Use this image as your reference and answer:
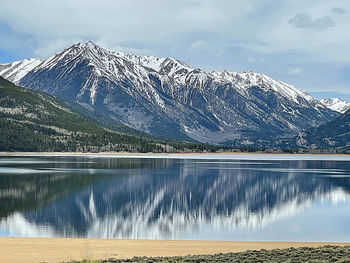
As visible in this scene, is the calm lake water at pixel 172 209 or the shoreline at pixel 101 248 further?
the calm lake water at pixel 172 209

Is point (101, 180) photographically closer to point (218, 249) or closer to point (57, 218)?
point (57, 218)

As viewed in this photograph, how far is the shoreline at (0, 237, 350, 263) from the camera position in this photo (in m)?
43.7

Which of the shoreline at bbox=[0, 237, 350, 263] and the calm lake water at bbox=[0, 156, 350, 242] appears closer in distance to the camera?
the shoreline at bbox=[0, 237, 350, 263]

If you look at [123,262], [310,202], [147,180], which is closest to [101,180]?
[147,180]

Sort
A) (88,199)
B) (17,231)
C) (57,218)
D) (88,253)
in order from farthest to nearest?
(88,199) → (57,218) → (17,231) → (88,253)

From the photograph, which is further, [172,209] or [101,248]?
[172,209]

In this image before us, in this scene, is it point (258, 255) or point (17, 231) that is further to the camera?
point (17, 231)

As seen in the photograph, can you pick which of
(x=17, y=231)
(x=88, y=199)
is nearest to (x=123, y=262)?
(x=17, y=231)

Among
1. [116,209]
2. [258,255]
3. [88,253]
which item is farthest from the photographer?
[116,209]

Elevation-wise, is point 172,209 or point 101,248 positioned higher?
point 101,248

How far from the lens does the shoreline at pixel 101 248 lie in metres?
43.7

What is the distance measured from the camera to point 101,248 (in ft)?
159

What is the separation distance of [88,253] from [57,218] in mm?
26229

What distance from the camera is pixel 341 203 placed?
95062mm
